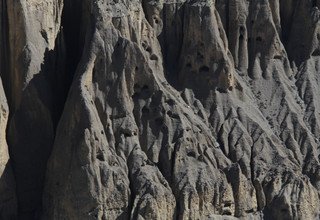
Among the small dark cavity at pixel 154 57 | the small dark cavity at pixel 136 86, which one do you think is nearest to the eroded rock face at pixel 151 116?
the small dark cavity at pixel 154 57

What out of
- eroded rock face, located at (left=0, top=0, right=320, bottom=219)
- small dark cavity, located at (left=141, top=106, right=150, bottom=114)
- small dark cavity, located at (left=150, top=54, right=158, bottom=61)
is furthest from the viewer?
small dark cavity, located at (left=150, top=54, right=158, bottom=61)

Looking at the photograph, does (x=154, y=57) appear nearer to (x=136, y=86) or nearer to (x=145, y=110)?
(x=136, y=86)

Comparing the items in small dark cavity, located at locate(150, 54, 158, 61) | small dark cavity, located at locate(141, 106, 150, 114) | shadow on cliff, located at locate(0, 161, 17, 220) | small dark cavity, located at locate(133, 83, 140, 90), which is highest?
small dark cavity, located at locate(150, 54, 158, 61)

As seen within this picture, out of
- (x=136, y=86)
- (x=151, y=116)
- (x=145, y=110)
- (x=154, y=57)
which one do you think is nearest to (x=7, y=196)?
(x=145, y=110)

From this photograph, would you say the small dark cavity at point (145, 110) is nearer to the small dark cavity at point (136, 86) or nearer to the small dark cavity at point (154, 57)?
the small dark cavity at point (136, 86)

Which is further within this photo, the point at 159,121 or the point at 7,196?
the point at 159,121

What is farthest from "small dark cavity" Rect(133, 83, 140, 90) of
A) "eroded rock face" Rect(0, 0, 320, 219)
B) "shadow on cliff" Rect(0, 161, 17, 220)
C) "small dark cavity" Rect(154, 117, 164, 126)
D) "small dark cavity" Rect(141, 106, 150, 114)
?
"shadow on cliff" Rect(0, 161, 17, 220)

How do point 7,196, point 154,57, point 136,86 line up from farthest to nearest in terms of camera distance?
point 154,57 → point 136,86 → point 7,196

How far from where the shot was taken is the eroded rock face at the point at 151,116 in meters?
85.2

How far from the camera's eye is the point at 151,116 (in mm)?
88375

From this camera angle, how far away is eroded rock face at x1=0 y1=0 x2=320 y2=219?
85250 mm

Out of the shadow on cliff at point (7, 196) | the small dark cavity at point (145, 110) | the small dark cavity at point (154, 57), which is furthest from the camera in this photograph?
the small dark cavity at point (154, 57)

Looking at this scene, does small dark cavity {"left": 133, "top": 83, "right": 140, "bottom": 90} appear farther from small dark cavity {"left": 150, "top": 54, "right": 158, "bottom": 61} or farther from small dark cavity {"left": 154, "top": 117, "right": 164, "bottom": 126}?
small dark cavity {"left": 150, "top": 54, "right": 158, "bottom": 61}

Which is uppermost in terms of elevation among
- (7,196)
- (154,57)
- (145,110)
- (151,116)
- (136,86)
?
(154,57)
